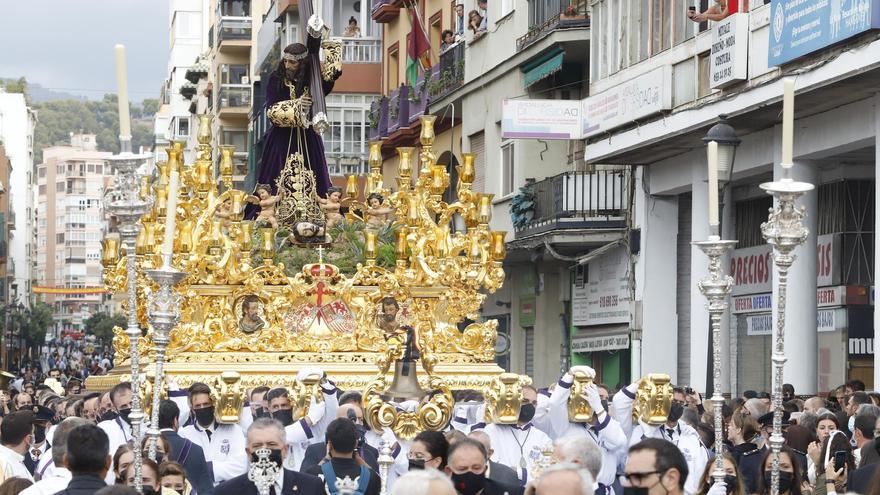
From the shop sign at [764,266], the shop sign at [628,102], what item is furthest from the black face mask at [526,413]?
the shop sign at [628,102]

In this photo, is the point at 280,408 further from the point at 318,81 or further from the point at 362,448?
the point at 318,81

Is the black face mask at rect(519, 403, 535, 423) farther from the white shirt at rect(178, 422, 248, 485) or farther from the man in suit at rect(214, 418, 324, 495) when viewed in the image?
the man in suit at rect(214, 418, 324, 495)

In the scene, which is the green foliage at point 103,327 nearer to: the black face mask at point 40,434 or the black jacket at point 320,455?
the black face mask at point 40,434

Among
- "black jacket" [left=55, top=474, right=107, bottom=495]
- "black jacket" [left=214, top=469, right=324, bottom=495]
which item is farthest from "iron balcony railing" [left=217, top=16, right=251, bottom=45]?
"black jacket" [left=55, top=474, right=107, bottom=495]

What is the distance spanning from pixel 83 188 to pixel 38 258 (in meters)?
8.71

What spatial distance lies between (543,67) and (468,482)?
72.0 feet

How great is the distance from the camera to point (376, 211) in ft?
57.5

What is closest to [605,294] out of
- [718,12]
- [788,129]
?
[718,12]

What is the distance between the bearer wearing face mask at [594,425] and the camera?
12383mm

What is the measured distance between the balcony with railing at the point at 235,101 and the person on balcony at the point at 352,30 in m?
21.3

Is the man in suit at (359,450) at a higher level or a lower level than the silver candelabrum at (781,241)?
lower

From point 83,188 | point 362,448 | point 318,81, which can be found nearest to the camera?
point 362,448

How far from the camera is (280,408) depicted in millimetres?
14086

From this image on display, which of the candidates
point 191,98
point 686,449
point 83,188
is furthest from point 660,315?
point 83,188
